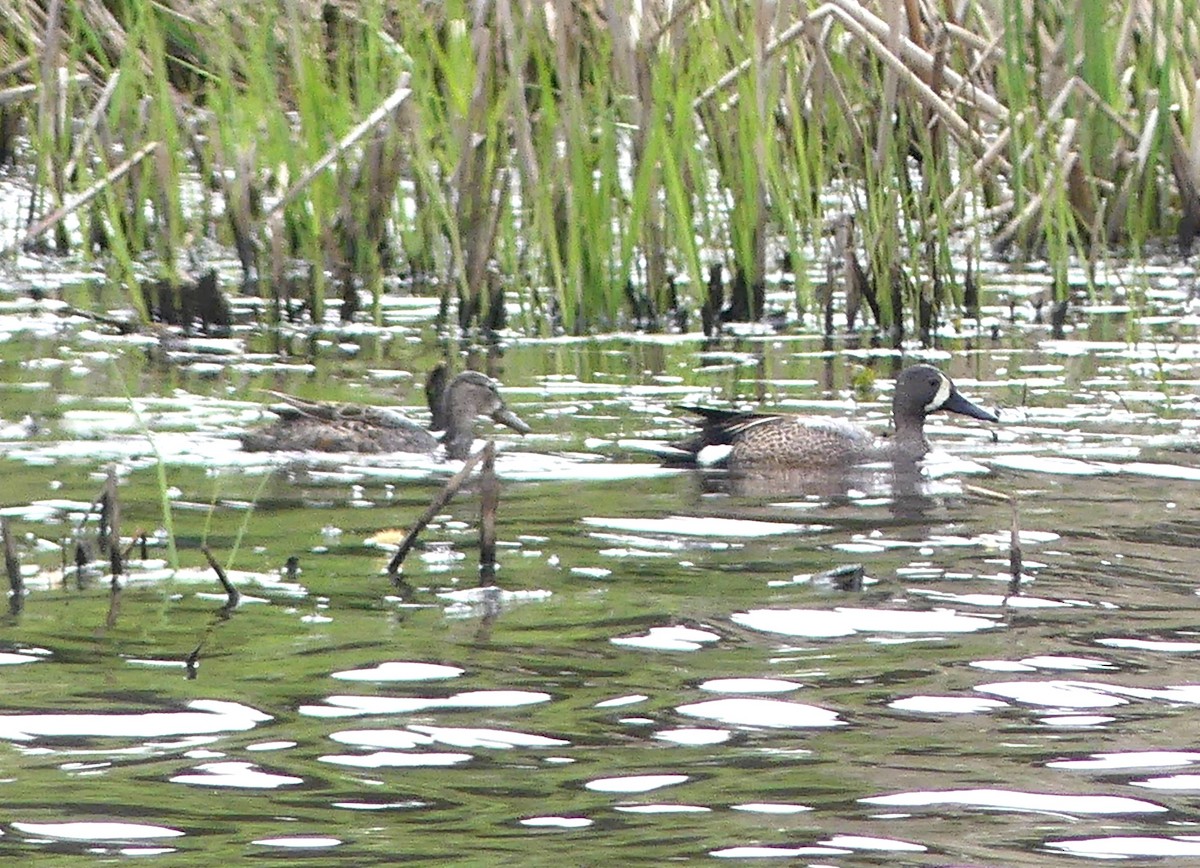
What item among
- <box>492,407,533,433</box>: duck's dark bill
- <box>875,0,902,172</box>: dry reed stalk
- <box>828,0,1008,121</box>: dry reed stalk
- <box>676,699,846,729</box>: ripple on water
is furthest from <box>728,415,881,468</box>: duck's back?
<box>676,699,846,729</box>: ripple on water

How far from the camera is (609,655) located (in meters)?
4.56

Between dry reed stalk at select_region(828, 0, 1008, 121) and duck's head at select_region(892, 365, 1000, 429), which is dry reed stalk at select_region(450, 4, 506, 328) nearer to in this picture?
dry reed stalk at select_region(828, 0, 1008, 121)

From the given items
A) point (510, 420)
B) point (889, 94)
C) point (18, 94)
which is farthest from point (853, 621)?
point (18, 94)

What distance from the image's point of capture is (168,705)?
13.4ft

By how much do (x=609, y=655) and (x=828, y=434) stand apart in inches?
114

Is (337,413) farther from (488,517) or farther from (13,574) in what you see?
(13,574)

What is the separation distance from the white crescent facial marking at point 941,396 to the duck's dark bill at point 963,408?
14mm

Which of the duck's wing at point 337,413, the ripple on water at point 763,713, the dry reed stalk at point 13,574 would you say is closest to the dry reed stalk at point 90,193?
the duck's wing at point 337,413

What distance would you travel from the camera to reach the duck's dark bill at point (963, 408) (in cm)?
761

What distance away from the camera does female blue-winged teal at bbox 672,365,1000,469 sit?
7078mm

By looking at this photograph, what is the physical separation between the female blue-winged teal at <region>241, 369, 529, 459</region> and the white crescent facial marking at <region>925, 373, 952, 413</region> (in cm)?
128

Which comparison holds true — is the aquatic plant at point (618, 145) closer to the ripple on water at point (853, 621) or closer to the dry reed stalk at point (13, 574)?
the ripple on water at point (853, 621)

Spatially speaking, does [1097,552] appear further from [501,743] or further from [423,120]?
[423,120]

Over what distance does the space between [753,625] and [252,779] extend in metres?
1.43
